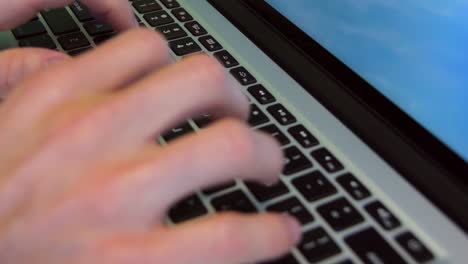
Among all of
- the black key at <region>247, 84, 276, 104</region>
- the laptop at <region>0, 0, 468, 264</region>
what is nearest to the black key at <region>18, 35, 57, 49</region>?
the laptop at <region>0, 0, 468, 264</region>

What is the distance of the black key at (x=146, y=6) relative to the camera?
25.4 inches

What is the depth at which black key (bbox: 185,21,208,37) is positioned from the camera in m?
0.61

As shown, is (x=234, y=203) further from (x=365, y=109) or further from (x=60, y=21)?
(x=60, y=21)

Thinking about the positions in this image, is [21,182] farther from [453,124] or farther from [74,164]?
[453,124]

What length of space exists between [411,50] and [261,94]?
0.47 feet

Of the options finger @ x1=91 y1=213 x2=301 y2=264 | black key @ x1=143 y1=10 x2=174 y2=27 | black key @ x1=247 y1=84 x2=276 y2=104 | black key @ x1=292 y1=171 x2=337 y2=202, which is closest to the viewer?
finger @ x1=91 y1=213 x2=301 y2=264

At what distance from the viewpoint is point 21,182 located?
35 centimetres

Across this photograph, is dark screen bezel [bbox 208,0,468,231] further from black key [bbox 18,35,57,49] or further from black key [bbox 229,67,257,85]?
black key [bbox 18,35,57,49]

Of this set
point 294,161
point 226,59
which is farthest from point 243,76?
point 294,161

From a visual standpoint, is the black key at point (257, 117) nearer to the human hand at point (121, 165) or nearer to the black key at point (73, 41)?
the human hand at point (121, 165)

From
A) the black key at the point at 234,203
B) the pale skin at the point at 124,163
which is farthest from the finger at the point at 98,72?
the black key at the point at 234,203

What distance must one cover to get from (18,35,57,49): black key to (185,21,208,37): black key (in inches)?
5.7

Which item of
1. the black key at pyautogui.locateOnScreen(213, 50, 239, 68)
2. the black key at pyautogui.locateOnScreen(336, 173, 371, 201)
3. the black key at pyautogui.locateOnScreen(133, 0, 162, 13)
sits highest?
the black key at pyautogui.locateOnScreen(133, 0, 162, 13)

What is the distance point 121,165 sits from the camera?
344 mm
